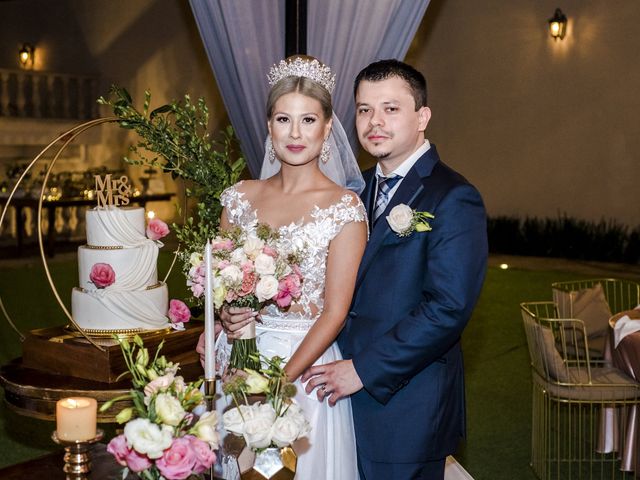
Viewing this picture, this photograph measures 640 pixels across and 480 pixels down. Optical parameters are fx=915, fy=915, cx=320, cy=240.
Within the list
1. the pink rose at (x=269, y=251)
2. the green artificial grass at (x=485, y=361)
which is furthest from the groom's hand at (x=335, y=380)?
the green artificial grass at (x=485, y=361)

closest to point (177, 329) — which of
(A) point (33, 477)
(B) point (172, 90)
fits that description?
(A) point (33, 477)

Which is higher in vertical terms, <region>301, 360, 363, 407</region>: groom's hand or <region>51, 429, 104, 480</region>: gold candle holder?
<region>301, 360, 363, 407</region>: groom's hand

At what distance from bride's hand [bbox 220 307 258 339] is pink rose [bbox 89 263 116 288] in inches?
22.7

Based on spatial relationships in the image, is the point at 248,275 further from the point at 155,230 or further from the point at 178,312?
the point at 155,230

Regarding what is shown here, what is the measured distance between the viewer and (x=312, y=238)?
278cm

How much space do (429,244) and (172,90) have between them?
13.0 m

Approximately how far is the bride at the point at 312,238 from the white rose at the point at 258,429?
3.10 feet

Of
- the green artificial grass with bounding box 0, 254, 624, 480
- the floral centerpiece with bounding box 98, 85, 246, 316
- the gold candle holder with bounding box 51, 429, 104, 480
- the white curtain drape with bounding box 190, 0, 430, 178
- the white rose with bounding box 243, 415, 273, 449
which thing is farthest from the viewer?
the green artificial grass with bounding box 0, 254, 624, 480

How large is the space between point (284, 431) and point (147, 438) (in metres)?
0.28

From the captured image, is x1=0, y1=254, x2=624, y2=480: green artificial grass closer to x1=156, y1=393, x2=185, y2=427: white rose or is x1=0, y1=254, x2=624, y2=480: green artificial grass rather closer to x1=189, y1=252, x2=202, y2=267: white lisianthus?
x1=189, y1=252, x2=202, y2=267: white lisianthus

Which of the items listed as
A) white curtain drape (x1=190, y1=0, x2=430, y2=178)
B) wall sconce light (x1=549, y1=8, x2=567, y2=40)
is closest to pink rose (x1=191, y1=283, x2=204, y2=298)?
white curtain drape (x1=190, y1=0, x2=430, y2=178)

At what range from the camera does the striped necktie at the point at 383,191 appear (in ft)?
9.23

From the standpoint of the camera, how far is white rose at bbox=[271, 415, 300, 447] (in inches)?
68.4

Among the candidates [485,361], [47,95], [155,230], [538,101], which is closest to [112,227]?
[155,230]
